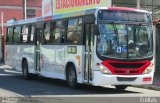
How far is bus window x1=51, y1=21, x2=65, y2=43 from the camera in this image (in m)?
19.7

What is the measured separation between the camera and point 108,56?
16688 mm

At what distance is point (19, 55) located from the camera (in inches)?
996

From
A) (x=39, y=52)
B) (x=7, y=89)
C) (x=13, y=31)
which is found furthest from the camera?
(x=13, y=31)

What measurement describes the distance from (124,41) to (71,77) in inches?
118

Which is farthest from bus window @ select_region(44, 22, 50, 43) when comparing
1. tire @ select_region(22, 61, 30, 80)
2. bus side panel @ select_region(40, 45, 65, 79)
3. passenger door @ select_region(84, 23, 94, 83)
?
passenger door @ select_region(84, 23, 94, 83)

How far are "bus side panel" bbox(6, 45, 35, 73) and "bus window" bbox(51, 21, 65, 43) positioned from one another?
299cm

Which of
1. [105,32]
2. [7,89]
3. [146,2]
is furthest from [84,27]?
[146,2]

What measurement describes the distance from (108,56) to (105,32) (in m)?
0.87

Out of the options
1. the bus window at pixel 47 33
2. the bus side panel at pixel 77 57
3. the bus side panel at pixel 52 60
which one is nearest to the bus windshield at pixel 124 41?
the bus side panel at pixel 77 57

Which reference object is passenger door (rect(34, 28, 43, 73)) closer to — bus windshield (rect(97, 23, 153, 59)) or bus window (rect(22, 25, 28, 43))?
bus window (rect(22, 25, 28, 43))

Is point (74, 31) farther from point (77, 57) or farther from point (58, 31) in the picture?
point (58, 31)

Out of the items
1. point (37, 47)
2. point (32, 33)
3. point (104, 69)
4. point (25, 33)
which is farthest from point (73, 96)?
point (25, 33)

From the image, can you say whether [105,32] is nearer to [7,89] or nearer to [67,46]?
[67,46]

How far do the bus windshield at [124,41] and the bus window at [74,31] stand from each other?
4.91 feet
